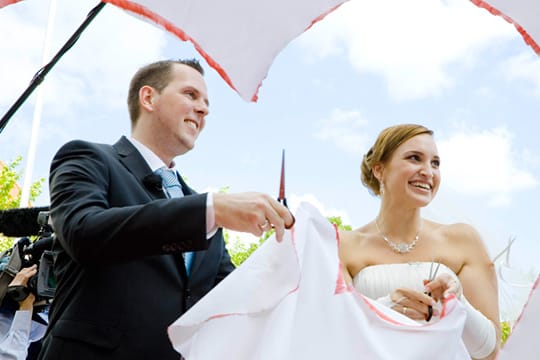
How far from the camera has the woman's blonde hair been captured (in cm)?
288

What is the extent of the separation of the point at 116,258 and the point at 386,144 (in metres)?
1.77

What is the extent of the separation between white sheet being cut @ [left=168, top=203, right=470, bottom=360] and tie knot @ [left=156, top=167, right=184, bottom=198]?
417mm

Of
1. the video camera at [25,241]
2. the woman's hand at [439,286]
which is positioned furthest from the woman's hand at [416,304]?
the video camera at [25,241]

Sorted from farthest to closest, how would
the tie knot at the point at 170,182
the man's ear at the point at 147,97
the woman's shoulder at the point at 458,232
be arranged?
the woman's shoulder at the point at 458,232 → the man's ear at the point at 147,97 → the tie knot at the point at 170,182

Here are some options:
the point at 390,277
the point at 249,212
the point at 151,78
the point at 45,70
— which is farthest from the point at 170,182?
the point at 390,277

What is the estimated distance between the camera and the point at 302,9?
2262 mm

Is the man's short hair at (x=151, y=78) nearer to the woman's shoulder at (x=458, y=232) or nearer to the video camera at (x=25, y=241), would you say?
the video camera at (x=25, y=241)

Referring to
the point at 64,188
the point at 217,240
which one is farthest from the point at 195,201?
the point at 217,240

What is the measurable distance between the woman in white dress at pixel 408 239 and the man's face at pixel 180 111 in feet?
3.18

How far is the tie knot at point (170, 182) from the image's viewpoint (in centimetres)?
196

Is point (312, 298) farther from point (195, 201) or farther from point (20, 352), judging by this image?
point (20, 352)

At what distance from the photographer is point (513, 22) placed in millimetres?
2033

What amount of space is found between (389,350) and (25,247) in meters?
2.21

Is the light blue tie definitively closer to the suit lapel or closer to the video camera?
the suit lapel
